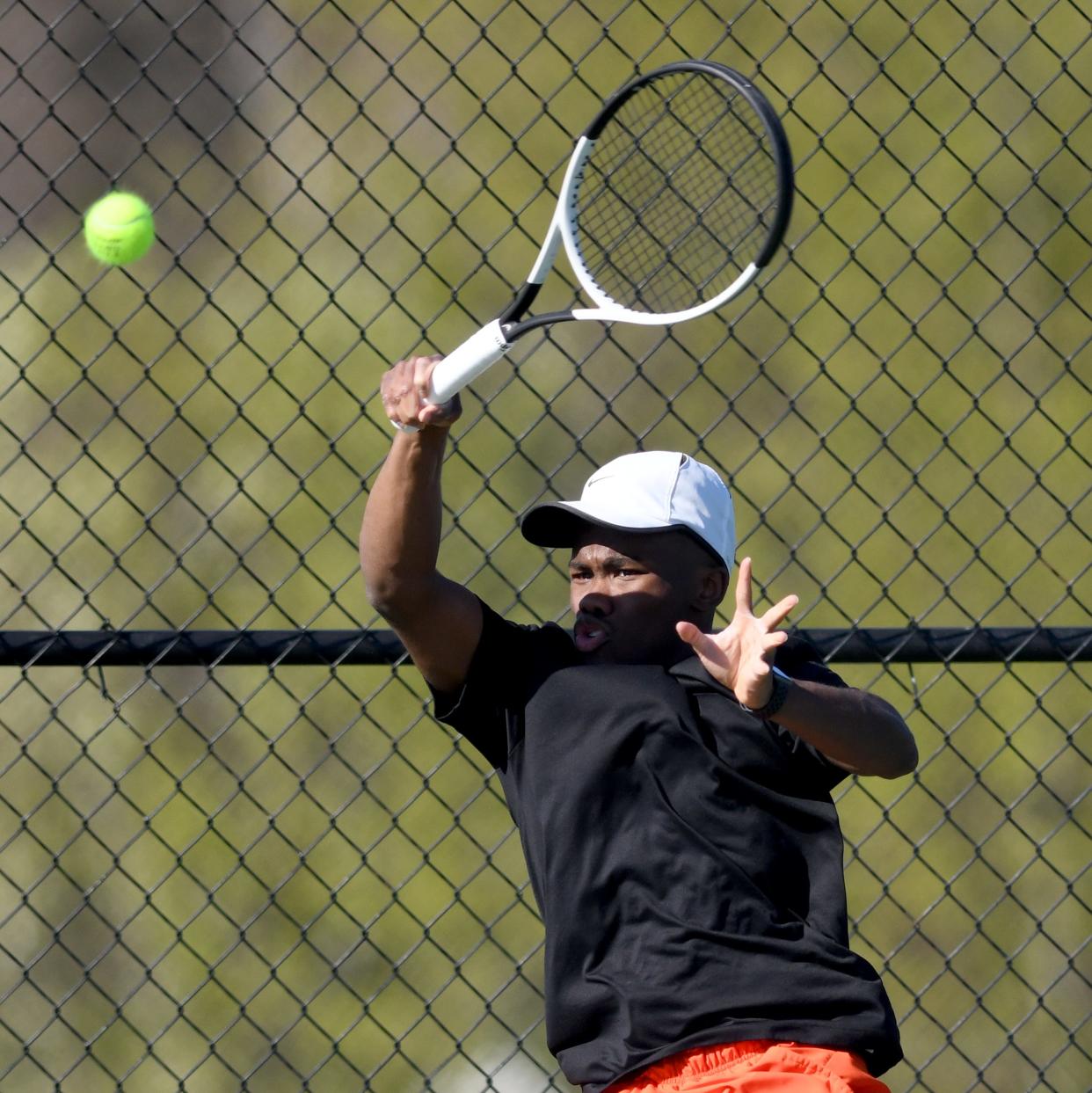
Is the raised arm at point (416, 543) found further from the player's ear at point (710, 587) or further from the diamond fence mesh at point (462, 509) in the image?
the diamond fence mesh at point (462, 509)

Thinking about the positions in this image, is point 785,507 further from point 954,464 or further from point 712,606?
point 712,606

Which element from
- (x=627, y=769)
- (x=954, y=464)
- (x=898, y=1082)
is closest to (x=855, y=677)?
(x=898, y=1082)

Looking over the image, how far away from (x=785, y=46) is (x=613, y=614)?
5223mm

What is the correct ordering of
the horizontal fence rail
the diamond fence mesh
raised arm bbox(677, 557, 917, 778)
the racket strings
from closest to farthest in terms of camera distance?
raised arm bbox(677, 557, 917, 778) < the racket strings < the horizontal fence rail < the diamond fence mesh

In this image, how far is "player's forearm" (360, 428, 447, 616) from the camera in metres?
2.06

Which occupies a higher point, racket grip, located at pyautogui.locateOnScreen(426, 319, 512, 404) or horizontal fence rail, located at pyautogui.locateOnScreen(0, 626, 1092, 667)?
racket grip, located at pyautogui.locateOnScreen(426, 319, 512, 404)

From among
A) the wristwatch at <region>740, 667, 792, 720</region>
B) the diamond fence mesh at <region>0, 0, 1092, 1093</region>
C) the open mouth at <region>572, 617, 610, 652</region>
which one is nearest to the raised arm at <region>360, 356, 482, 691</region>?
the open mouth at <region>572, 617, 610, 652</region>

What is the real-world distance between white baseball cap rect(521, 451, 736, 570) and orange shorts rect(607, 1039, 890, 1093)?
69 cm

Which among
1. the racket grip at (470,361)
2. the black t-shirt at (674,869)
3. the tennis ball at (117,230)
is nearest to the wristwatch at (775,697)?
the black t-shirt at (674,869)

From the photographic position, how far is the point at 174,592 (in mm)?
6852

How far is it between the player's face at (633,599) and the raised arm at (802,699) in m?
0.21

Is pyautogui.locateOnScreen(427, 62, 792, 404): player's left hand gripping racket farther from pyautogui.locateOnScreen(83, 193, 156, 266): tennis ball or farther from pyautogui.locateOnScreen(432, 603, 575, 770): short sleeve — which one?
pyautogui.locateOnScreen(83, 193, 156, 266): tennis ball

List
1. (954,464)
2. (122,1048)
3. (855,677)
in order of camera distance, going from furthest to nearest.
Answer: (954,464), (122,1048), (855,677)

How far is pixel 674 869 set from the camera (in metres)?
2.03
